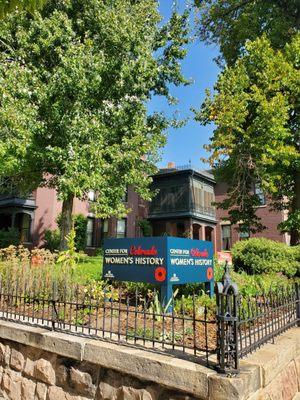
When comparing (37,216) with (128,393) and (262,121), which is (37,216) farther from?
(128,393)

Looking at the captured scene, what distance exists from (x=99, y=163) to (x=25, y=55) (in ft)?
17.0

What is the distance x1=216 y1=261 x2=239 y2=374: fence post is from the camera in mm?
3188

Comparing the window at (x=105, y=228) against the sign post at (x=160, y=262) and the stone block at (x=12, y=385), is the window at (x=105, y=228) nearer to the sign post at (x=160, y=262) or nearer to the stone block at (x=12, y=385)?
the sign post at (x=160, y=262)

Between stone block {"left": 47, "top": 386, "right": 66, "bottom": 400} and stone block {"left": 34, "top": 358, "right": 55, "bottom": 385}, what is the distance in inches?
2.7

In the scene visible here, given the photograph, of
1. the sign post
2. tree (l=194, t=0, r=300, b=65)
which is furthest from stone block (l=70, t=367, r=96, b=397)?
tree (l=194, t=0, r=300, b=65)

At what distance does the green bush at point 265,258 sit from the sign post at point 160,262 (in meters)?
4.43

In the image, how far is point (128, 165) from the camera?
1598 centimetres

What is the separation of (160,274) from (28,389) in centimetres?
254

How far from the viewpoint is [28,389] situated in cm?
445

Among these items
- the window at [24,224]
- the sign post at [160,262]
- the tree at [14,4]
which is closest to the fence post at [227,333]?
the sign post at [160,262]

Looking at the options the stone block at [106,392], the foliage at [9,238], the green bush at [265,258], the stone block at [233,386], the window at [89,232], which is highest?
the window at [89,232]

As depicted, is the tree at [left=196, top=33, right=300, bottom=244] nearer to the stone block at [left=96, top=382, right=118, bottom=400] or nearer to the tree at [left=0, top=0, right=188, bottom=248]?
the tree at [left=0, top=0, right=188, bottom=248]

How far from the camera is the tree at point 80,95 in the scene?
13352mm

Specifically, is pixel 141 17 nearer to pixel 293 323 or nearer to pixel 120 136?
pixel 120 136
